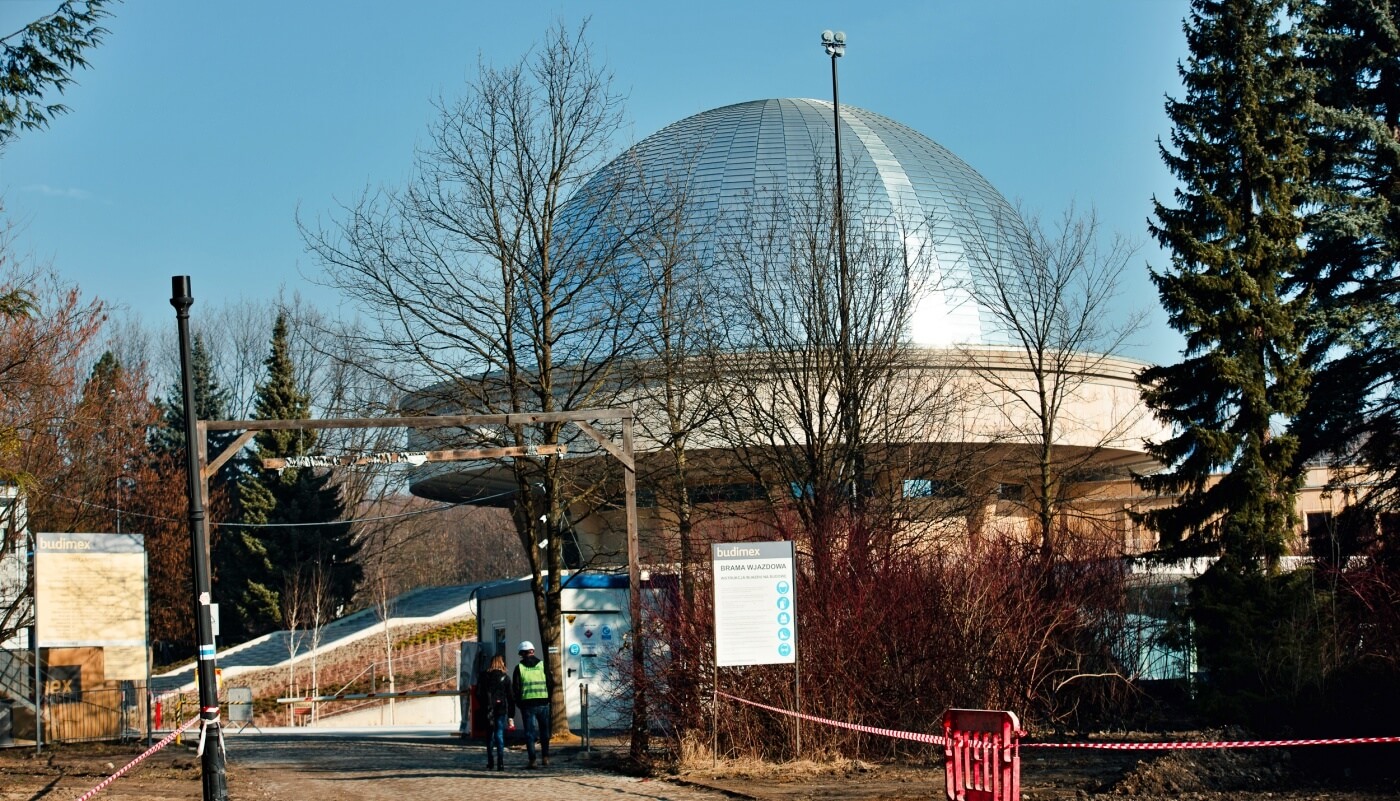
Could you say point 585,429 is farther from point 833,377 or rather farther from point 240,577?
point 240,577

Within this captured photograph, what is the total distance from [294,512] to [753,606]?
143 feet

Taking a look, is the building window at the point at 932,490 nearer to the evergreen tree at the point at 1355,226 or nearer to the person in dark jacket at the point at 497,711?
the evergreen tree at the point at 1355,226

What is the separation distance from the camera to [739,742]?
16.4 metres

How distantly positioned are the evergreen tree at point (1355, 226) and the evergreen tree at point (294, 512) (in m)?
39.3

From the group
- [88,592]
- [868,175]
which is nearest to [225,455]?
[88,592]

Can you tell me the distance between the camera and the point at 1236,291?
77.4 ft

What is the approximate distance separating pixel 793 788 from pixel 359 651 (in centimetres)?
3572

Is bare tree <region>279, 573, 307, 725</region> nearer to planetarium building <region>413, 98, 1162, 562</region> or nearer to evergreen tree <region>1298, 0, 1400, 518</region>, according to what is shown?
planetarium building <region>413, 98, 1162, 562</region>

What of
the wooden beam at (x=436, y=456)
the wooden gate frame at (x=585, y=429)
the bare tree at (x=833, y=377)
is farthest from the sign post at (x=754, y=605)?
the bare tree at (x=833, y=377)

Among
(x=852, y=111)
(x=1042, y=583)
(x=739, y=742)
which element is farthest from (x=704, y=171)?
(x=739, y=742)

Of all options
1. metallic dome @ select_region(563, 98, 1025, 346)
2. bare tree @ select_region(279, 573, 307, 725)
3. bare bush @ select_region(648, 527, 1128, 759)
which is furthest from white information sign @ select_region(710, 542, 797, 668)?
bare tree @ select_region(279, 573, 307, 725)

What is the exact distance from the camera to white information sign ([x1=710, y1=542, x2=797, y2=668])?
15766mm

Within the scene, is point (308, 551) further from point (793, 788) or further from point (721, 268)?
point (793, 788)

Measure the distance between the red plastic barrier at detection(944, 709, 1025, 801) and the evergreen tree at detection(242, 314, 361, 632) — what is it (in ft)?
150
